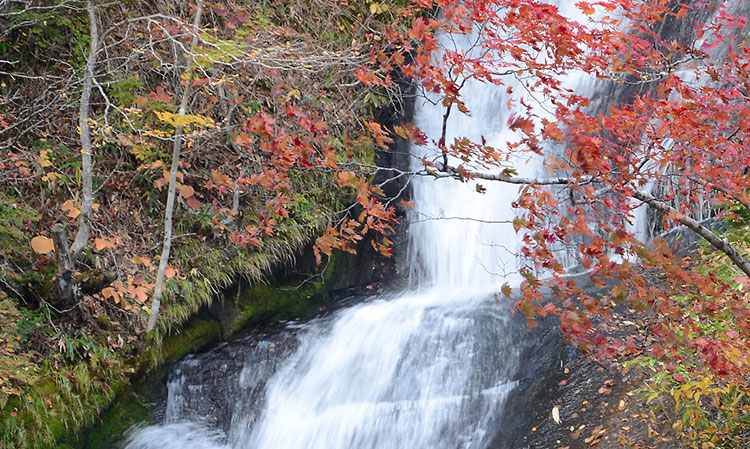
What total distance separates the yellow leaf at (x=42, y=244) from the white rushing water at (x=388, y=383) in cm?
182

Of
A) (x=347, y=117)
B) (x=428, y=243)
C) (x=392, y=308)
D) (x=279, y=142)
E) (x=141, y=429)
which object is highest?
(x=347, y=117)

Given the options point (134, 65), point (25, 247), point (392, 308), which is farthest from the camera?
point (392, 308)

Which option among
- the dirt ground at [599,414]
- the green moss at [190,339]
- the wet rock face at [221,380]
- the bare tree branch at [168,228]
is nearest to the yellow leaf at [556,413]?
the dirt ground at [599,414]

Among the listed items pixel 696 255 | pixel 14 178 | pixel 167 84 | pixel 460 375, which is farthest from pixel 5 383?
pixel 696 255

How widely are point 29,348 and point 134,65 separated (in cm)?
309

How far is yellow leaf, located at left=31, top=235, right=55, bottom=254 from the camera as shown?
399 cm

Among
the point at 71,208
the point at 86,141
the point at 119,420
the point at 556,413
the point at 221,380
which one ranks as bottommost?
the point at 119,420

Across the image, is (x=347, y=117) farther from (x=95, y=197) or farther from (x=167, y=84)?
(x=95, y=197)

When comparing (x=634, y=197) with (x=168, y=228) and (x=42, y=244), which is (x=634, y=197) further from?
(x=42, y=244)

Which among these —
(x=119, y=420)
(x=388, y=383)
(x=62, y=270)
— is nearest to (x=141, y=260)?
(x=62, y=270)

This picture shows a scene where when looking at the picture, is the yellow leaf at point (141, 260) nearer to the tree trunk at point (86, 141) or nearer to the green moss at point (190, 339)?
the tree trunk at point (86, 141)

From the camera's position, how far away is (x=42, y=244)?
13.3ft

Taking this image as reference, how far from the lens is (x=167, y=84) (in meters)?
5.89

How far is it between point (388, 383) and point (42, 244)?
3324mm
